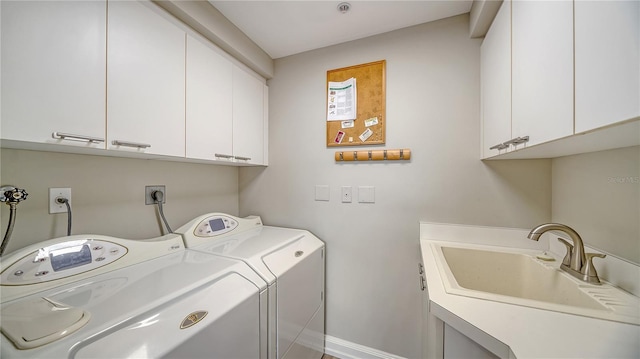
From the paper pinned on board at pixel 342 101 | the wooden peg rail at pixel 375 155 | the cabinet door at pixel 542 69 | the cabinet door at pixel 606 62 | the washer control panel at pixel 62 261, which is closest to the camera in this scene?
the cabinet door at pixel 606 62

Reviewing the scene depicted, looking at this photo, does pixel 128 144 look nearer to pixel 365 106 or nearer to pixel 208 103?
pixel 208 103

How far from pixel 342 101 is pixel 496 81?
2.99 ft

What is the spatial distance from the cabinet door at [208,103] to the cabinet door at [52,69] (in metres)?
0.37

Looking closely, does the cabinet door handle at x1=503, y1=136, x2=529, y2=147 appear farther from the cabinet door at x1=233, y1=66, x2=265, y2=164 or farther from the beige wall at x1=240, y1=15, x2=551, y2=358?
the cabinet door at x1=233, y1=66, x2=265, y2=164

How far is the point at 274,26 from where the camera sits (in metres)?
1.42

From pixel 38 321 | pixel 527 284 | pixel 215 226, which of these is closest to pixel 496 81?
pixel 527 284

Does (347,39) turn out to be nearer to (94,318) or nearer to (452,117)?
A: (452,117)

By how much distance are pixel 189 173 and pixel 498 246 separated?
2090 mm

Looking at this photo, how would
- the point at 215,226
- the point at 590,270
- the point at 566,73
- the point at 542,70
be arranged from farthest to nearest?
the point at 215,226 < the point at 590,270 < the point at 542,70 < the point at 566,73

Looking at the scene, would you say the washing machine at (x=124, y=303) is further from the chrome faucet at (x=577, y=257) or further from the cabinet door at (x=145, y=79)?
the chrome faucet at (x=577, y=257)

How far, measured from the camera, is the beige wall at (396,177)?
51.0 inches

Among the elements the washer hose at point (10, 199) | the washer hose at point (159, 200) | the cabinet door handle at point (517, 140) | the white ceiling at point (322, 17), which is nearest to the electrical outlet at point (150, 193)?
the washer hose at point (159, 200)

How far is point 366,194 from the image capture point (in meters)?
1.53

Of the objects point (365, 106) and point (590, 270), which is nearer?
point (590, 270)
